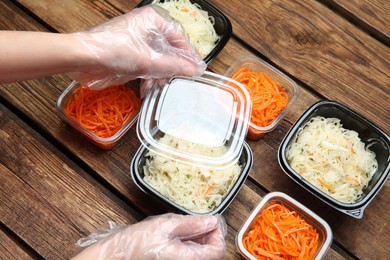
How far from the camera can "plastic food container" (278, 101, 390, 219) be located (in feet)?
4.55

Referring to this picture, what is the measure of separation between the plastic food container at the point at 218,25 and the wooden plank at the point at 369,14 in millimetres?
378

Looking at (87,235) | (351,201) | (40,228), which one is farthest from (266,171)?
(40,228)

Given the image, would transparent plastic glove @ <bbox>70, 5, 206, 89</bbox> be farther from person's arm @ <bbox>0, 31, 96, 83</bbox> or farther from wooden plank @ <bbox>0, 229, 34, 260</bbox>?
wooden plank @ <bbox>0, 229, 34, 260</bbox>

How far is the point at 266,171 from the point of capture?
1533 mm

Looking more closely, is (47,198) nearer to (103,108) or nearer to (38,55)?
(103,108)

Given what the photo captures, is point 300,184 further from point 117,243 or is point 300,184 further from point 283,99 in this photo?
point 117,243

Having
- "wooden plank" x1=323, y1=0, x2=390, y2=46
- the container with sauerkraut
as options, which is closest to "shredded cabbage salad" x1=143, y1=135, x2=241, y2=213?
the container with sauerkraut

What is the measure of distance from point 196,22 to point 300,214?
676mm

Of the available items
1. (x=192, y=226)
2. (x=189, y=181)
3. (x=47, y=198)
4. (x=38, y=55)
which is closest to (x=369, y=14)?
(x=189, y=181)

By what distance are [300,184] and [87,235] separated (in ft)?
2.03

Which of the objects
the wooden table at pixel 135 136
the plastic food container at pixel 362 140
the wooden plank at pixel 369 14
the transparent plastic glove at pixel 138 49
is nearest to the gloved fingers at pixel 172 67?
the transparent plastic glove at pixel 138 49

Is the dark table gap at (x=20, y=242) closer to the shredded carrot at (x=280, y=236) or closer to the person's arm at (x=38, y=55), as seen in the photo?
the person's arm at (x=38, y=55)

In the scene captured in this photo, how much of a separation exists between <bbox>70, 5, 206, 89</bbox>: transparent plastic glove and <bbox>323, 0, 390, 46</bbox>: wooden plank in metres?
0.58

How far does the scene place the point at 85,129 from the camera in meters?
1.47
